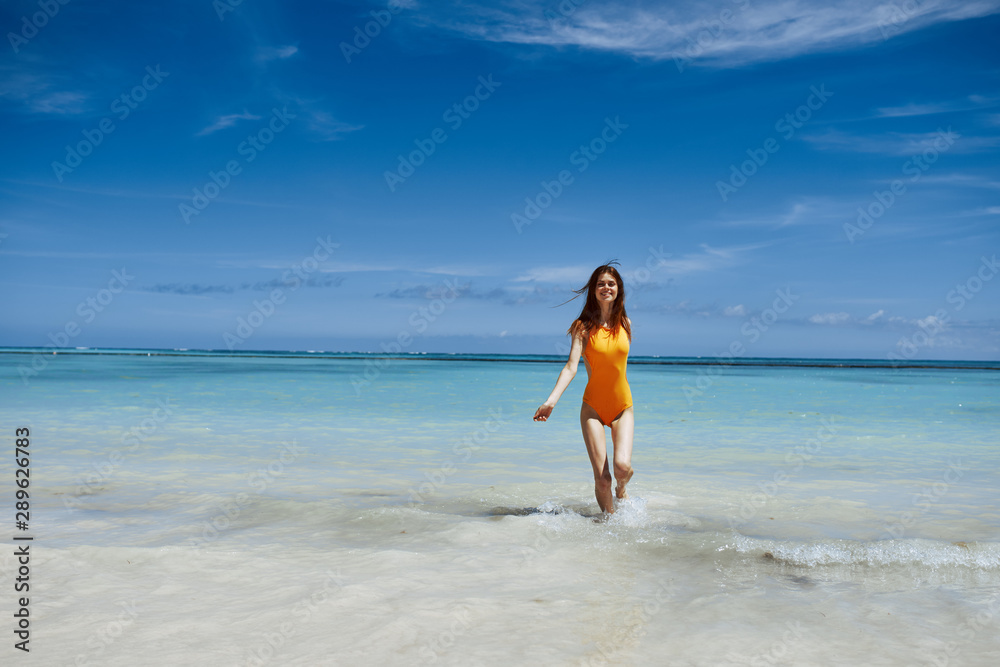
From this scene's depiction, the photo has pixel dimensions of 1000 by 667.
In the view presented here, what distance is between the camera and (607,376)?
596cm

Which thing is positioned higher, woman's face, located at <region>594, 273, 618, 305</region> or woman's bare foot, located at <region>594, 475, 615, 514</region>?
woman's face, located at <region>594, 273, 618, 305</region>

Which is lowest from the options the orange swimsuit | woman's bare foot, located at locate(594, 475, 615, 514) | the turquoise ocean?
the turquoise ocean

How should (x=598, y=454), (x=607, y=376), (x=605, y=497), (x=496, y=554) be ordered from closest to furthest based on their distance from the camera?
1. (x=496, y=554)
2. (x=598, y=454)
3. (x=607, y=376)
4. (x=605, y=497)

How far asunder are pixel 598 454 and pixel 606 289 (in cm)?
152

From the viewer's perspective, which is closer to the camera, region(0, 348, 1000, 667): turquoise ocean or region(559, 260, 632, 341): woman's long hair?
region(0, 348, 1000, 667): turquoise ocean

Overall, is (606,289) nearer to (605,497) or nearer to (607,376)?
(607,376)

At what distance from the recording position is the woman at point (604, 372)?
5949 mm

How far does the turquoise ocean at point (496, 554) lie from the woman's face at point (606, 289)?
2.00 metres

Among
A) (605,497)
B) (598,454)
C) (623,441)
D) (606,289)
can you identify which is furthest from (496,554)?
(606,289)

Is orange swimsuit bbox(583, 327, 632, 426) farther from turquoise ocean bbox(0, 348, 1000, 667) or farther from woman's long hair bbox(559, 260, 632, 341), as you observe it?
turquoise ocean bbox(0, 348, 1000, 667)

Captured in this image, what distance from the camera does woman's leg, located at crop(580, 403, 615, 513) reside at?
5.88 m

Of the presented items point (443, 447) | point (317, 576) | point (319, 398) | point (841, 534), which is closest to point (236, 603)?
point (317, 576)

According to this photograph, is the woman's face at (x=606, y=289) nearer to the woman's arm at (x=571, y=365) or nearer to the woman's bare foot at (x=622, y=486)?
the woman's arm at (x=571, y=365)

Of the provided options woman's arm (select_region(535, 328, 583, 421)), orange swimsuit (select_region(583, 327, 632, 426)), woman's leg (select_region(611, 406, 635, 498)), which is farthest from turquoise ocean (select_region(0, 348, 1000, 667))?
woman's arm (select_region(535, 328, 583, 421))
